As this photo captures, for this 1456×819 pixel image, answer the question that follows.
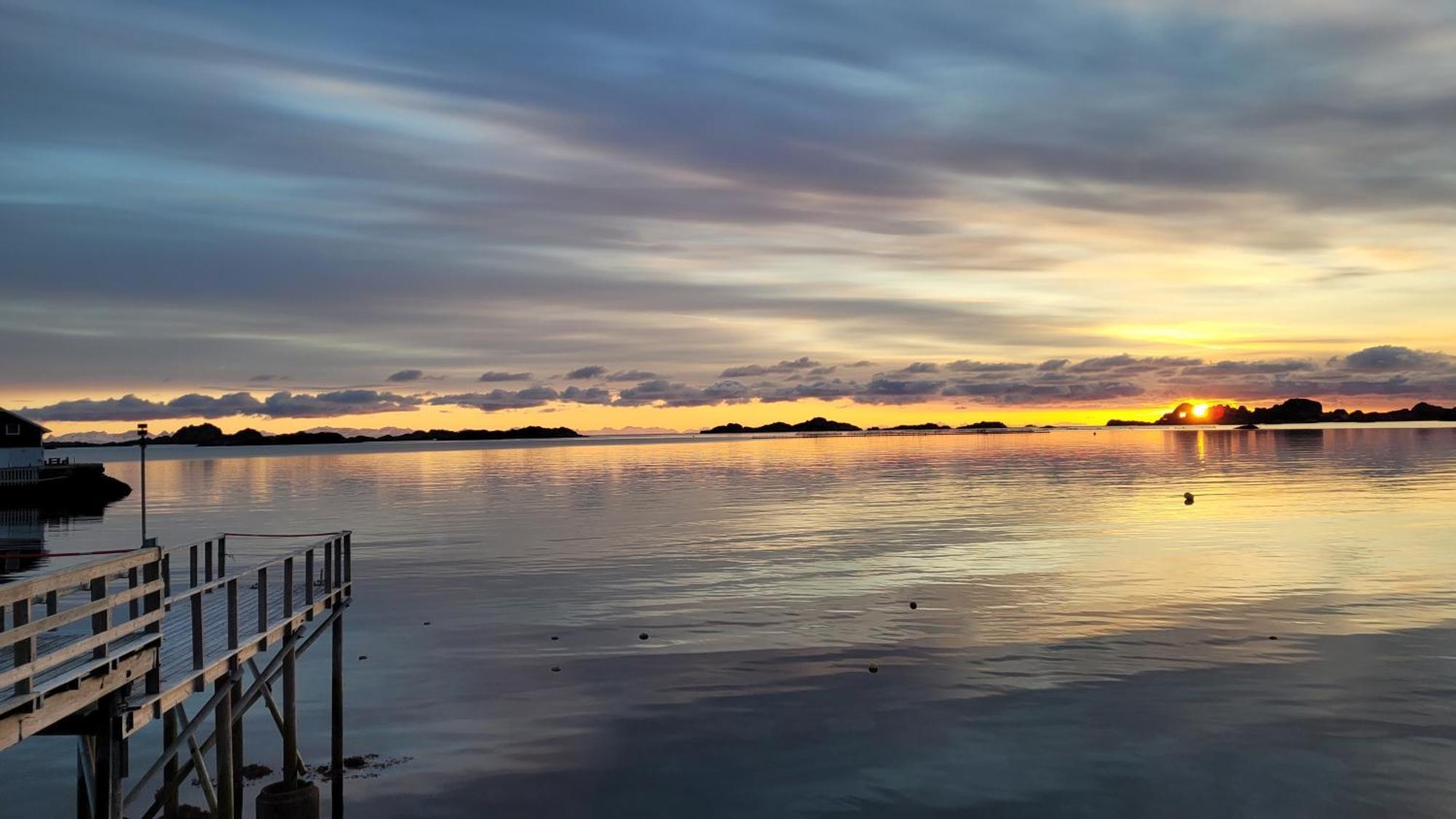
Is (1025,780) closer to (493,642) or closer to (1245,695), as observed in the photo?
(1245,695)

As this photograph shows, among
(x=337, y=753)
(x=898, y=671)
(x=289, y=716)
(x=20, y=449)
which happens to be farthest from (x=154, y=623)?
(x=20, y=449)

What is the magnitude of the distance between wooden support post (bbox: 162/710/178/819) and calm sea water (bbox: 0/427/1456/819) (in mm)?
2096

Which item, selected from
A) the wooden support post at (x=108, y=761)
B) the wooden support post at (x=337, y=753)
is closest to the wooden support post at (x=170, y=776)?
the wooden support post at (x=108, y=761)

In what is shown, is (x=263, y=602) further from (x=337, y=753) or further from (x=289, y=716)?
(x=337, y=753)

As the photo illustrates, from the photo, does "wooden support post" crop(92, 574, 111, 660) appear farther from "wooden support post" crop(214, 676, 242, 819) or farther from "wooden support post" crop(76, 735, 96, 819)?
"wooden support post" crop(76, 735, 96, 819)

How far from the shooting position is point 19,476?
4178 inches

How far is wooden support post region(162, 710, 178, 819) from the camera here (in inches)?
674

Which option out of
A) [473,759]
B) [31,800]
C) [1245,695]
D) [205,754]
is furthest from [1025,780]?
[31,800]

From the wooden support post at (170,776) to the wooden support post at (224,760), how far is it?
68 centimetres

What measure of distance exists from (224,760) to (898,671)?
17.3 m

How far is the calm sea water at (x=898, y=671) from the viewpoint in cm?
1986

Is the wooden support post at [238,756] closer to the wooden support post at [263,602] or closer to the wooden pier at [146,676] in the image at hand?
the wooden pier at [146,676]

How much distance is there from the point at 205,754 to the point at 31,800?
327 cm

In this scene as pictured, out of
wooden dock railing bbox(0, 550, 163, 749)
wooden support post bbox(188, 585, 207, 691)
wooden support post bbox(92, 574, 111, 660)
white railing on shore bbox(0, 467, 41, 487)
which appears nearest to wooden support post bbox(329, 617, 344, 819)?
wooden support post bbox(188, 585, 207, 691)
